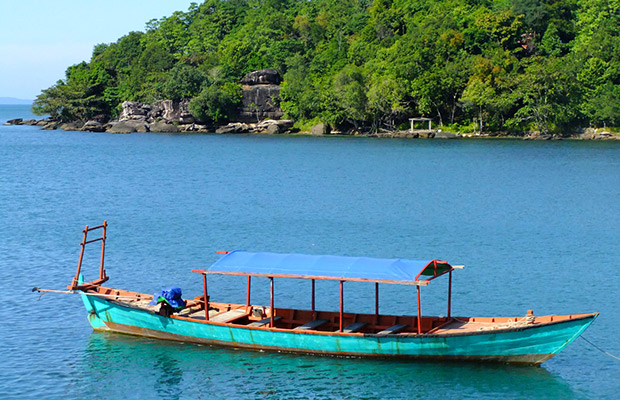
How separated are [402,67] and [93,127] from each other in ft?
202

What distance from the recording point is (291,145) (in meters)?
101

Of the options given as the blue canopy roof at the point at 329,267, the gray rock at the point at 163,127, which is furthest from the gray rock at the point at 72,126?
the blue canopy roof at the point at 329,267

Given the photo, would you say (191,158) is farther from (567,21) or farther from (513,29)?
(567,21)

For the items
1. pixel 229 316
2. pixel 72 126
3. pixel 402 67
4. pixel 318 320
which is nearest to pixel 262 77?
pixel 402 67

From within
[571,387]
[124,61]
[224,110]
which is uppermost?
[124,61]

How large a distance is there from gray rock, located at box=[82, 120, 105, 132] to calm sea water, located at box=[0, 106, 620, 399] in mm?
51484

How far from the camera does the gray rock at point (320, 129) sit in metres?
118

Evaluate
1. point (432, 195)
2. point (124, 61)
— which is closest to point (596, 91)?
point (432, 195)

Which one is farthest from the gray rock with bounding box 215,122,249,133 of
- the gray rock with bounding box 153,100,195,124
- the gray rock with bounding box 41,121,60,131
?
the gray rock with bounding box 41,121,60,131

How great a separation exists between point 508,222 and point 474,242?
666cm

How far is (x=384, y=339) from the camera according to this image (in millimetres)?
23562

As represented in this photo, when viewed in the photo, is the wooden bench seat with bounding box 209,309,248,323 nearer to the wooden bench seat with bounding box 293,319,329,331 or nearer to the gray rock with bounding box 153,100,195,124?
the wooden bench seat with bounding box 293,319,329,331

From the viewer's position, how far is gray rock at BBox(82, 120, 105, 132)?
454 feet

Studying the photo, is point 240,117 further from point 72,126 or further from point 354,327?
point 354,327
